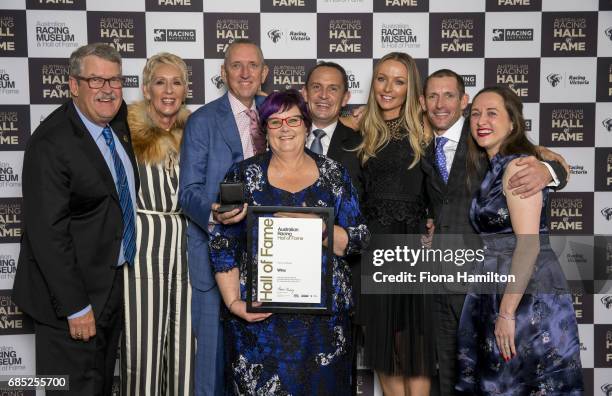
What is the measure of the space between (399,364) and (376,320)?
Answer: 268mm

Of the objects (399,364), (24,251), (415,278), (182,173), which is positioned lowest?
(399,364)

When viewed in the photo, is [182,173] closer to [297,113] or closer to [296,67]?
[297,113]

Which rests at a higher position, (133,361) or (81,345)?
(81,345)

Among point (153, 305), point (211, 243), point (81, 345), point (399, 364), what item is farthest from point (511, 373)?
point (81, 345)

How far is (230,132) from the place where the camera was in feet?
8.87

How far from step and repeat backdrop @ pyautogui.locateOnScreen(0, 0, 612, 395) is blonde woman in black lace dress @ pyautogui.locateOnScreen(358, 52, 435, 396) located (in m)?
0.73

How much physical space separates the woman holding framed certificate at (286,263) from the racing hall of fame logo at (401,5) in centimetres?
158

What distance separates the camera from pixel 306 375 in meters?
2.05

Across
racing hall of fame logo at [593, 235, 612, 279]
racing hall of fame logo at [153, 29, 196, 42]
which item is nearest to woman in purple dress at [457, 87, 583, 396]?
racing hall of fame logo at [593, 235, 612, 279]

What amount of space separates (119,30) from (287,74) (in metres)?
1.06

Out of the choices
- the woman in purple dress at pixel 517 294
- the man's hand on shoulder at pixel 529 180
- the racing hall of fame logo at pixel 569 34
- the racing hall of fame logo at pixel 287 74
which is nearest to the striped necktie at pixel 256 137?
the racing hall of fame logo at pixel 287 74

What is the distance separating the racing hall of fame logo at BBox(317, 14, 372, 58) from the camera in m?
3.44

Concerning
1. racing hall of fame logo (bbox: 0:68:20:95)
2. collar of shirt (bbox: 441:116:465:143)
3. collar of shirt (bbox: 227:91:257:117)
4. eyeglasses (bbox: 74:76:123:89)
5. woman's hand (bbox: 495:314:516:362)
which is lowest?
woman's hand (bbox: 495:314:516:362)

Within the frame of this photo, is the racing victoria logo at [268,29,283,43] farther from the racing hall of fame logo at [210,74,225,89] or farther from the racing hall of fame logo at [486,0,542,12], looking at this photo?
the racing hall of fame logo at [486,0,542,12]
